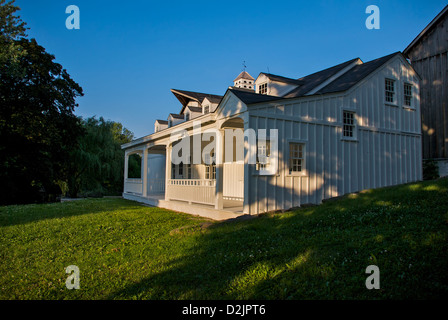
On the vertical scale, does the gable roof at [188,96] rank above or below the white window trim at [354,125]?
above

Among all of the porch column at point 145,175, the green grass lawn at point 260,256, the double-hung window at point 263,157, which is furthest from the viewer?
the porch column at point 145,175

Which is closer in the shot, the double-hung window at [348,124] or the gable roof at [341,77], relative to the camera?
the double-hung window at [348,124]

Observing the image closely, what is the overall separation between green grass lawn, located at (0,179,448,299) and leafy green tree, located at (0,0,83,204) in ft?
41.0

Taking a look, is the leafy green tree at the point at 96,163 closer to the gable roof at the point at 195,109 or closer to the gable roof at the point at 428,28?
the gable roof at the point at 195,109

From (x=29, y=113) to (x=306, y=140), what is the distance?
16.6m

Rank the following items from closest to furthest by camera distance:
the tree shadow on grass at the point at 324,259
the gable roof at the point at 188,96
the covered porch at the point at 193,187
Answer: the tree shadow on grass at the point at 324,259, the covered porch at the point at 193,187, the gable roof at the point at 188,96

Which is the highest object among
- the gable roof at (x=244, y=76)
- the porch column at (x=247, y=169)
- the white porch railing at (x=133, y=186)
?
the gable roof at (x=244, y=76)

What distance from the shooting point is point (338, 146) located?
11.7 metres

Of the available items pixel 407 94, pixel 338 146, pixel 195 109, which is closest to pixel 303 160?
pixel 338 146

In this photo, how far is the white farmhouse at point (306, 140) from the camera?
9.81 m

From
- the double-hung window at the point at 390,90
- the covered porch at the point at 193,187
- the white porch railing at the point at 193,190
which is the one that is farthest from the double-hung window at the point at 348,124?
the white porch railing at the point at 193,190

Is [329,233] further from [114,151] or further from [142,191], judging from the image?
[114,151]

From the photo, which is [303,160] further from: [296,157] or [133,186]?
[133,186]

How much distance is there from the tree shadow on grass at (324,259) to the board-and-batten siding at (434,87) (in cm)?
1044
